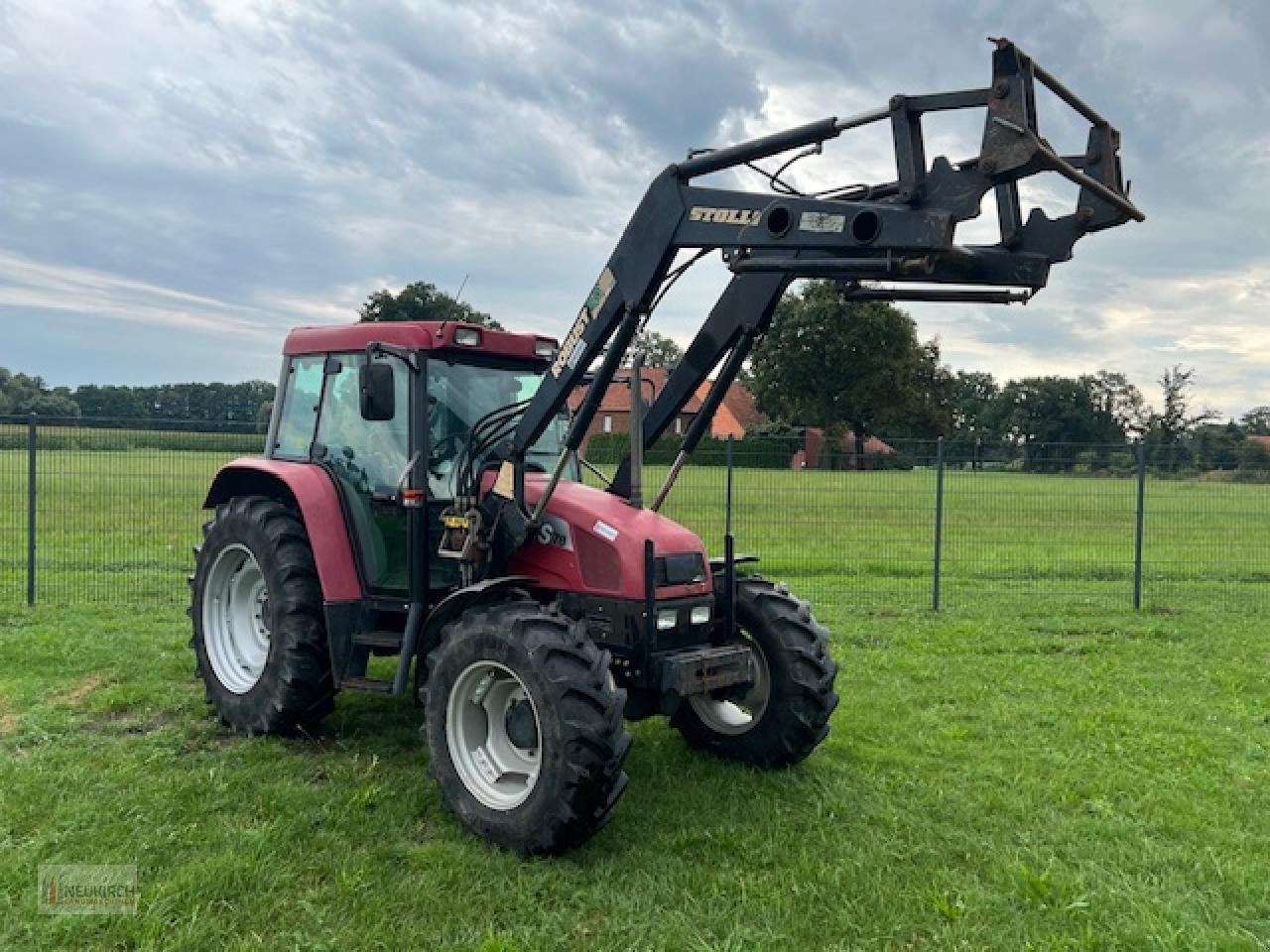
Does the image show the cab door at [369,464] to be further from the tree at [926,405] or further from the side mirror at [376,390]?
the tree at [926,405]

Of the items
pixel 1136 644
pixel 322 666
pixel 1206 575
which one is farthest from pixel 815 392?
pixel 322 666

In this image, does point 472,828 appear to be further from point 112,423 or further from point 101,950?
point 112,423

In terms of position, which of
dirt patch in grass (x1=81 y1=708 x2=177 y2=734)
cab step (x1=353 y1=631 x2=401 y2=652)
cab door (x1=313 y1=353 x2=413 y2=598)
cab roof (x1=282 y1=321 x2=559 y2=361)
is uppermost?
cab roof (x1=282 y1=321 x2=559 y2=361)

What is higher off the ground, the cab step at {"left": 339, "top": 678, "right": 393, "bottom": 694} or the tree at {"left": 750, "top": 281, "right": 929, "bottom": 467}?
the tree at {"left": 750, "top": 281, "right": 929, "bottom": 467}

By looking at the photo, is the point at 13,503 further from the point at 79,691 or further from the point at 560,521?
the point at 560,521

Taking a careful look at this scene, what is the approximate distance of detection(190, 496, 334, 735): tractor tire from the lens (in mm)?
5328

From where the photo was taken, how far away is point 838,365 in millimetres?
53125

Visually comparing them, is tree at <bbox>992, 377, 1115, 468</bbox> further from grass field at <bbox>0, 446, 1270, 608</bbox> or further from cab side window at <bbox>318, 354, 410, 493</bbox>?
cab side window at <bbox>318, 354, 410, 493</bbox>

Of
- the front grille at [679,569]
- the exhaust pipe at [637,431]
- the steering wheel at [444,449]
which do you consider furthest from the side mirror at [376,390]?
the front grille at [679,569]

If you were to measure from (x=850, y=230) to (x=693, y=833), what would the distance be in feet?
9.00

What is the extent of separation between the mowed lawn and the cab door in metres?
1.08

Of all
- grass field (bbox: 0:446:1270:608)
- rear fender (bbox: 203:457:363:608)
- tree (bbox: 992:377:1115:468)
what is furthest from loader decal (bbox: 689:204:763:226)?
tree (bbox: 992:377:1115:468)

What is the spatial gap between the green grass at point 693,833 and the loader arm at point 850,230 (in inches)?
62.5

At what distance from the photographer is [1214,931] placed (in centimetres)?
363
